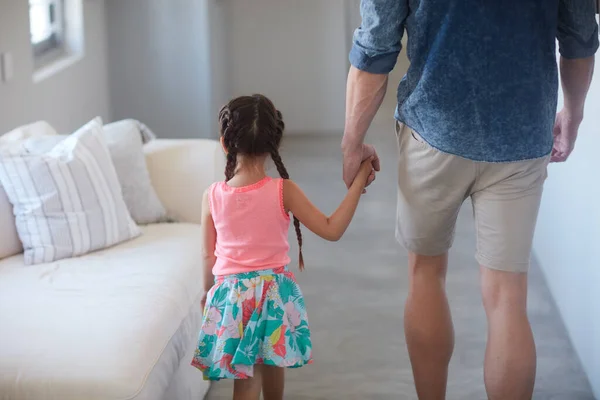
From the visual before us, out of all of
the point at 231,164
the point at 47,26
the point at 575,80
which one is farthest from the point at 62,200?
the point at 47,26

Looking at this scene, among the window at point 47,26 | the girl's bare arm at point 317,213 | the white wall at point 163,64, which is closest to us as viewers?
the girl's bare arm at point 317,213

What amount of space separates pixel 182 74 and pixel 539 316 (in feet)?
9.92

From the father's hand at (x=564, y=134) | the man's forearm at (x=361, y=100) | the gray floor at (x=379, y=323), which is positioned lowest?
the gray floor at (x=379, y=323)

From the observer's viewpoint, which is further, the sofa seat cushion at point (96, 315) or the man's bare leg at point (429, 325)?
the man's bare leg at point (429, 325)

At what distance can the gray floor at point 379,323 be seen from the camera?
274cm

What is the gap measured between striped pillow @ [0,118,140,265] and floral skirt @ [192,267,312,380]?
2.67ft

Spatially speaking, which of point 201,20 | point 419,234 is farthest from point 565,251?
point 201,20

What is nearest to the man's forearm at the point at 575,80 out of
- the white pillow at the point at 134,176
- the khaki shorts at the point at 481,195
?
the khaki shorts at the point at 481,195

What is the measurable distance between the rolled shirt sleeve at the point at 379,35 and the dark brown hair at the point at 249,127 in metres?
0.24

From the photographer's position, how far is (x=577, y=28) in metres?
1.90

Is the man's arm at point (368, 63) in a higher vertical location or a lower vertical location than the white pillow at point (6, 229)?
higher

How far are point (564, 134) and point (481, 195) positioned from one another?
1.11ft

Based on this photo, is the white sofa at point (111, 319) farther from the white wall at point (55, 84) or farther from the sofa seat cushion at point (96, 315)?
the white wall at point (55, 84)

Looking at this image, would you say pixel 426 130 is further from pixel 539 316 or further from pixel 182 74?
pixel 182 74
